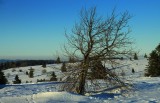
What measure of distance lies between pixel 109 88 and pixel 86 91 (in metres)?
1.46

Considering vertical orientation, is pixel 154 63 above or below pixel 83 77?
above

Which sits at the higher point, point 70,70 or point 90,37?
point 90,37

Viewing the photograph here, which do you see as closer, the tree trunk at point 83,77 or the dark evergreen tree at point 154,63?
the tree trunk at point 83,77

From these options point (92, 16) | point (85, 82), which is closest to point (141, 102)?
point (85, 82)

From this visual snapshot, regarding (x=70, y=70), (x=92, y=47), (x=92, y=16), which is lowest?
(x=70, y=70)

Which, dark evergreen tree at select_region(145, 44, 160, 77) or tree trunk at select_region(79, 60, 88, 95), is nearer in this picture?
tree trunk at select_region(79, 60, 88, 95)

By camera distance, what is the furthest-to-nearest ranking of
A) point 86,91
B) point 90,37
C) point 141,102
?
point 86,91 → point 90,37 → point 141,102

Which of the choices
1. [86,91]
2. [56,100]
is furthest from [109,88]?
[56,100]

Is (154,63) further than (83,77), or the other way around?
(154,63)

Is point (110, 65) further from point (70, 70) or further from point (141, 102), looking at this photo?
point (141, 102)

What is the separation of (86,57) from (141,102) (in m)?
4.45

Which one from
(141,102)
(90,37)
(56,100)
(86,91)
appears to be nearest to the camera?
(56,100)

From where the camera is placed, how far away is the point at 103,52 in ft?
58.8

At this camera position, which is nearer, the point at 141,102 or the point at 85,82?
the point at 141,102
